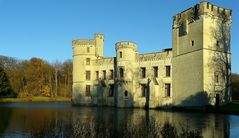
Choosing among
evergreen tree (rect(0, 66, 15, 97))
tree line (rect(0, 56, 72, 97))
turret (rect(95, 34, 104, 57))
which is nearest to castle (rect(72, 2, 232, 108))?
turret (rect(95, 34, 104, 57))

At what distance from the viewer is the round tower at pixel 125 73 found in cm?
3656

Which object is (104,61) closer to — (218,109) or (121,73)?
(121,73)

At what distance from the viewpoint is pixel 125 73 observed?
120ft

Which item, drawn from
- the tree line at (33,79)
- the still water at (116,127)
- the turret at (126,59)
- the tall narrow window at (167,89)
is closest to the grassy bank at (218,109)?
the tall narrow window at (167,89)

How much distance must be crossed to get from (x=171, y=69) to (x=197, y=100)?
5.68 m

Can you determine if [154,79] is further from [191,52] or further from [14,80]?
[14,80]

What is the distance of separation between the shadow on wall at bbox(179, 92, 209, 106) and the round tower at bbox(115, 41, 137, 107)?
7.70m

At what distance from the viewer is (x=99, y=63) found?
42.1m

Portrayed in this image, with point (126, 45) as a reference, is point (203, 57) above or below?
below

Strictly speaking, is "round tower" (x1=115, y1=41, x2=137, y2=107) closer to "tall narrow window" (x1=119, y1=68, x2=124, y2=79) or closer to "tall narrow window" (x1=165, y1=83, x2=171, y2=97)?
"tall narrow window" (x1=119, y1=68, x2=124, y2=79)

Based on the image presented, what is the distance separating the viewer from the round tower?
36.6 metres

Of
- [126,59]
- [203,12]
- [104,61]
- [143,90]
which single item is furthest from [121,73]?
[203,12]

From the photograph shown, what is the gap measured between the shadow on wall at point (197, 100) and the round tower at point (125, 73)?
7703 millimetres

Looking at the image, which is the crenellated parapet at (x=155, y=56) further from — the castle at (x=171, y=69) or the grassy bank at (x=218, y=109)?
the grassy bank at (x=218, y=109)
